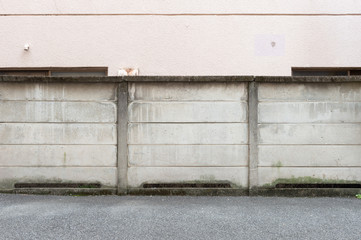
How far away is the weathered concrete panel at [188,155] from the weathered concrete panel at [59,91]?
98 cm

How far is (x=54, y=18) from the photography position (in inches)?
229

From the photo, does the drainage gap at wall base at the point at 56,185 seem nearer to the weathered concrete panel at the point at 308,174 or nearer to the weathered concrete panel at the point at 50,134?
the weathered concrete panel at the point at 50,134

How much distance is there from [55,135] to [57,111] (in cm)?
39

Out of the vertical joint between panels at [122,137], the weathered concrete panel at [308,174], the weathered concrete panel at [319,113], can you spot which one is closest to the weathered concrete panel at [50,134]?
the vertical joint between panels at [122,137]

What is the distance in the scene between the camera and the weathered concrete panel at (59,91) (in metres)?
4.36

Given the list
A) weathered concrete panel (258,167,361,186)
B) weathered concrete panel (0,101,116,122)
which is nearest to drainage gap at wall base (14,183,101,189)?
weathered concrete panel (0,101,116,122)

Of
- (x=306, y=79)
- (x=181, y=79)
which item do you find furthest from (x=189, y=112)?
(x=306, y=79)

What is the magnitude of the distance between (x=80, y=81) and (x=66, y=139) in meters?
0.96

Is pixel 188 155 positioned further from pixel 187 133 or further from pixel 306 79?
pixel 306 79

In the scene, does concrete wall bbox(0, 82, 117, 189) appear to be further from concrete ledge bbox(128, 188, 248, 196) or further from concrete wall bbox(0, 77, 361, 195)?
concrete ledge bbox(128, 188, 248, 196)

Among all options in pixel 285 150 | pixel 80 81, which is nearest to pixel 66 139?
pixel 80 81

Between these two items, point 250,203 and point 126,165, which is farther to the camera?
point 126,165

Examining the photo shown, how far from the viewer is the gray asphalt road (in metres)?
2.88

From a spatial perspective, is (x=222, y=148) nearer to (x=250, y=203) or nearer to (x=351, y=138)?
(x=250, y=203)
